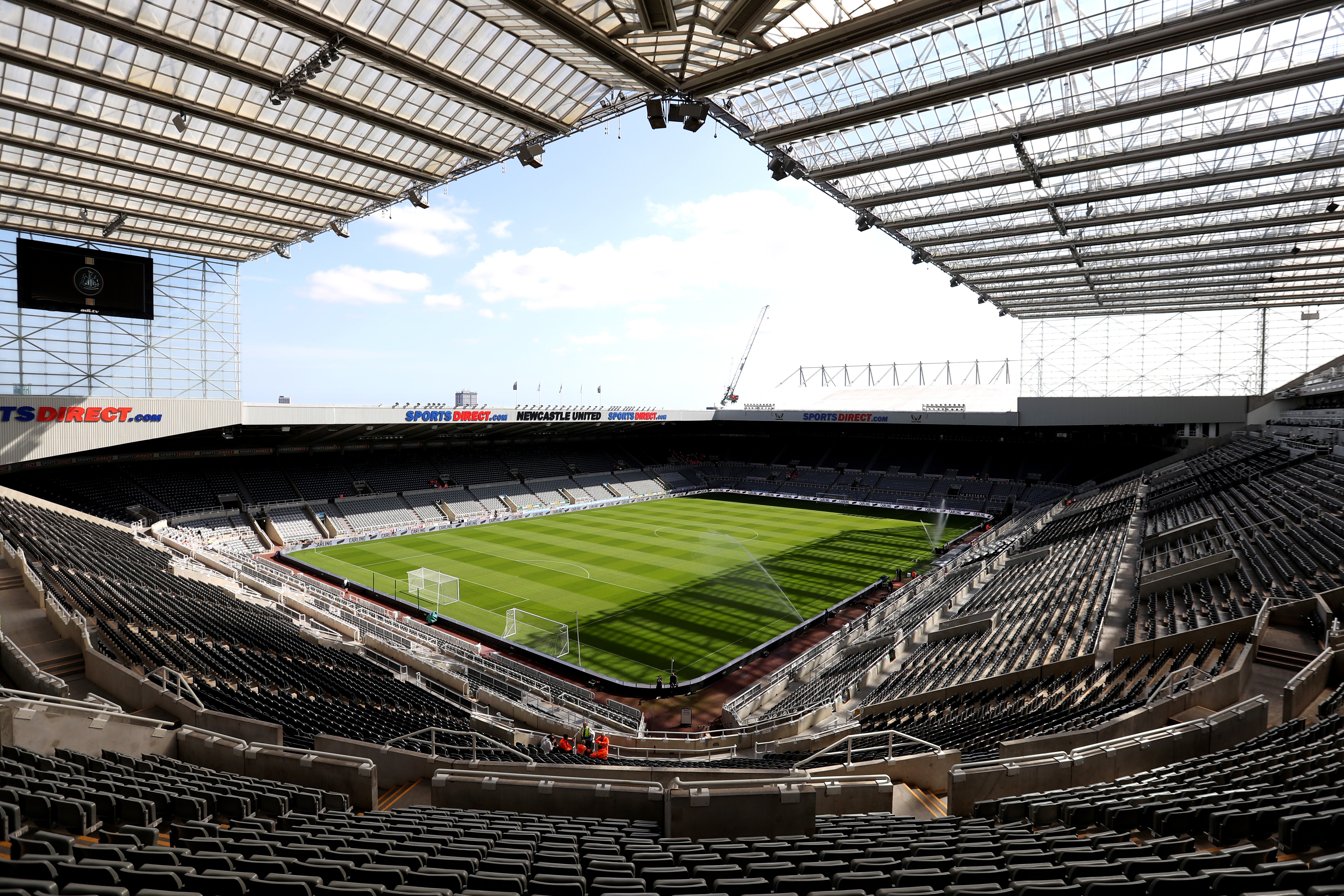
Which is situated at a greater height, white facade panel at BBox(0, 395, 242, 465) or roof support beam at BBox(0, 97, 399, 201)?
roof support beam at BBox(0, 97, 399, 201)

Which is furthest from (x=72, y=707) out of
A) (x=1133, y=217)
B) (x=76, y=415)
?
(x=1133, y=217)

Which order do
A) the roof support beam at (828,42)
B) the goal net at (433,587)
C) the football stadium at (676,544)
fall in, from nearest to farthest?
the football stadium at (676,544) < the roof support beam at (828,42) < the goal net at (433,587)

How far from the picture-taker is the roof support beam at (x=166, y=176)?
2062 centimetres

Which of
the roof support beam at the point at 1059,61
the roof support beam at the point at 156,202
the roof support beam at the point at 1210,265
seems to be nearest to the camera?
the roof support beam at the point at 1059,61

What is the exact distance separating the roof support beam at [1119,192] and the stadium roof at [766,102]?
10 centimetres

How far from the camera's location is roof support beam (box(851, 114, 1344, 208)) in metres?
16.2

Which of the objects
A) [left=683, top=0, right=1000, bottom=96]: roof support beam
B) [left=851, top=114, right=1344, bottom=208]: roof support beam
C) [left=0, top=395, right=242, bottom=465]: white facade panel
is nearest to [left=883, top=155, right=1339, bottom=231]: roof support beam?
[left=851, top=114, right=1344, bottom=208]: roof support beam

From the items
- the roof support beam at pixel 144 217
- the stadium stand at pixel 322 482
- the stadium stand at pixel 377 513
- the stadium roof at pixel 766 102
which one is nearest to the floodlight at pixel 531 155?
the stadium roof at pixel 766 102

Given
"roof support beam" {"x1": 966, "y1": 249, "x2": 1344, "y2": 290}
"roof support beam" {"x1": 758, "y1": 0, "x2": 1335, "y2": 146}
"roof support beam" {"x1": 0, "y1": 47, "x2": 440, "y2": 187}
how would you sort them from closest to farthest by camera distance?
"roof support beam" {"x1": 758, "y1": 0, "x2": 1335, "y2": 146}, "roof support beam" {"x1": 0, "y1": 47, "x2": 440, "y2": 187}, "roof support beam" {"x1": 966, "y1": 249, "x2": 1344, "y2": 290}

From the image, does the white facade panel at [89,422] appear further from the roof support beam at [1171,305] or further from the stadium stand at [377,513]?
the roof support beam at [1171,305]

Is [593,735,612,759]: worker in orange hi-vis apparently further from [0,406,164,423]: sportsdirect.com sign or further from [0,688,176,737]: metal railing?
[0,406,164,423]: sportsdirect.com sign

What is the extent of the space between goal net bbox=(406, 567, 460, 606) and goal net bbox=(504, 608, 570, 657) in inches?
152

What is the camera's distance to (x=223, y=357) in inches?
1486

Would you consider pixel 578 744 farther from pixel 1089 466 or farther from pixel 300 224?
pixel 1089 466
